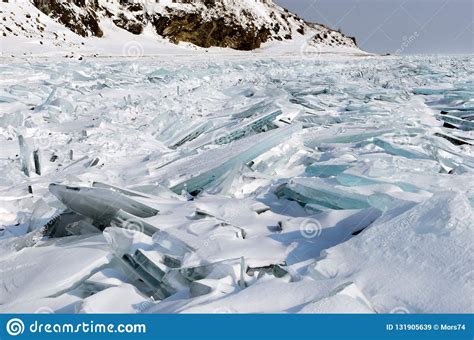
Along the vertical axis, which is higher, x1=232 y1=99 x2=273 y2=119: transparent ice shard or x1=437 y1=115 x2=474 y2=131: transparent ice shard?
A: x1=437 y1=115 x2=474 y2=131: transparent ice shard

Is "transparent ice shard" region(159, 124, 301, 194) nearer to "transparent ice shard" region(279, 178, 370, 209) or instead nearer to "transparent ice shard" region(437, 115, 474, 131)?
"transparent ice shard" region(279, 178, 370, 209)

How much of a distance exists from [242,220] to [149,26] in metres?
39.4

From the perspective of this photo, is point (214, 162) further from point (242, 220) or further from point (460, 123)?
point (460, 123)

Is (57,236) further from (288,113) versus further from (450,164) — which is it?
(288,113)

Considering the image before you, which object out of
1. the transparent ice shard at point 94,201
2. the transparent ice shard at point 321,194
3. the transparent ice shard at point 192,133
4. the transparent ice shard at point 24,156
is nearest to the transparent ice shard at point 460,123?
the transparent ice shard at point 192,133

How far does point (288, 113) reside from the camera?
4844mm

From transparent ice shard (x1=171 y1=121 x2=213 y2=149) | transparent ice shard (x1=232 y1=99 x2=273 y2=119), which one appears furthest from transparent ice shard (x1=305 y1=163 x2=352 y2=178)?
transparent ice shard (x1=232 y1=99 x2=273 y2=119)

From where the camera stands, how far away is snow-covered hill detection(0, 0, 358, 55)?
2481 cm

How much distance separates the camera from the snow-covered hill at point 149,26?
24.8 meters

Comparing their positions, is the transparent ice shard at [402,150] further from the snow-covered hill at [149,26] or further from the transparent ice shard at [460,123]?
the snow-covered hill at [149,26]

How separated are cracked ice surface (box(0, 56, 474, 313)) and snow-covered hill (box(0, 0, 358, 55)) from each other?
718 inches

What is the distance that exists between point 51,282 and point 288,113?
3.45 metres

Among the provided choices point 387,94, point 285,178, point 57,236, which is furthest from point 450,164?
point 387,94

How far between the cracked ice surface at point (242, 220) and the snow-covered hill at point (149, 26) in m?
18.2
